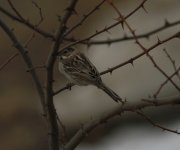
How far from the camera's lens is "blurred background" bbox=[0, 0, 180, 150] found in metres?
9.00

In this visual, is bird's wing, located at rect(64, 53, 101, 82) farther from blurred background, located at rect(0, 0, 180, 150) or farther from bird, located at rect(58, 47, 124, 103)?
Result: blurred background, located at rect(0, 0, 180, 150)

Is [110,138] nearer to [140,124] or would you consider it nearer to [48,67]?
[140,124]

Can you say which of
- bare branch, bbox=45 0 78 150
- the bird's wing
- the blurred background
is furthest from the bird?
the blurred background

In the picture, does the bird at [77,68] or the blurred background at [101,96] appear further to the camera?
the blurred background at [101,96]

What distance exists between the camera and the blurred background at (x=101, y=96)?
900 centimetres

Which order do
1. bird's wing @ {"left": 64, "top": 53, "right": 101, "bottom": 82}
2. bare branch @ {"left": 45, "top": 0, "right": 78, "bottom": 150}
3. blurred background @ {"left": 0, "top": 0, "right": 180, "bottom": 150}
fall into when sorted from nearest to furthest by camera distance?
1. bare branch @ {"left": 45, "top": 0, "right": 78, "bottom": 150}
2. bird's wing @ {"left": 64, "top": 53, "right": 101, "bottom": 82}
3. blurred background @ {"left": 0, "top": 0, "right": 180, "bottom": 150}

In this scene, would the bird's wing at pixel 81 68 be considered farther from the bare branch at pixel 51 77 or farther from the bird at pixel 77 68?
the bare branch at pixel 51 77

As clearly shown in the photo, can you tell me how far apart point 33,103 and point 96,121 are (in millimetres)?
7002

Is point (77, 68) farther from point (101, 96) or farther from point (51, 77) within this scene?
point (101, 96)

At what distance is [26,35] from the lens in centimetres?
1096

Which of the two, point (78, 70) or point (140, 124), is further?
point (140, 124)

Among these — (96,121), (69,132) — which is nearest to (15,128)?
(69,132)

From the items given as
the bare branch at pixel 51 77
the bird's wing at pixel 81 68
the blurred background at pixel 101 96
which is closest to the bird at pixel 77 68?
the bird's wing at pixel 81 68

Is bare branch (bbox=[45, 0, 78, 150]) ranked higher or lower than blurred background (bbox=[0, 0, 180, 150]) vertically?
higher
